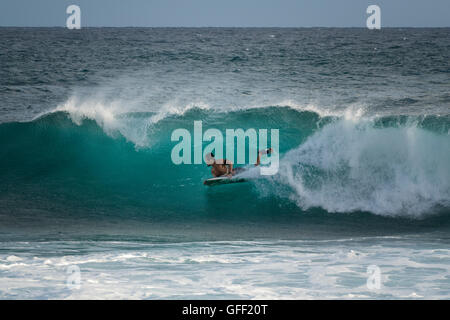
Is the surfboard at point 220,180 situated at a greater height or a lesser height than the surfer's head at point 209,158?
lesser

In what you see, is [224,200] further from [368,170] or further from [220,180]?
[368,170]

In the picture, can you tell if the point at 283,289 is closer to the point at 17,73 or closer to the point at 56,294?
the point at 56,294

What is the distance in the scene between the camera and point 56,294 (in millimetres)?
6094

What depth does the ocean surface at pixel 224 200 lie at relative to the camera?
6.72 metres

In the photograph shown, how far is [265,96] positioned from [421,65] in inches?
502

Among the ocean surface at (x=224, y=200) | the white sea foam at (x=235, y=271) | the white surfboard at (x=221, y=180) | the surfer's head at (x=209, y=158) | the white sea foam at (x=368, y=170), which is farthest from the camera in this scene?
the white surfboard at (x=221, y=180)

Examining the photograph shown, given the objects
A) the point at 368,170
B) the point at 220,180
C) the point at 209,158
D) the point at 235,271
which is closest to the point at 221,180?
the point at 220,180

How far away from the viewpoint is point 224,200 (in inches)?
455

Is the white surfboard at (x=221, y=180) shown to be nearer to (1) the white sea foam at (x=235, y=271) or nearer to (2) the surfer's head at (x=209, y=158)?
(2) the surfer's head at (x=209, y=158)

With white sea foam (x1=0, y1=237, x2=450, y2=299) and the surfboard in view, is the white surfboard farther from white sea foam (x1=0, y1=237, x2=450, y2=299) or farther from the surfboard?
white sea foam (x1=0, y1=237, x2=450, y2=299)

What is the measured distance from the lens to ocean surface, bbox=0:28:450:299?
672 centimetres

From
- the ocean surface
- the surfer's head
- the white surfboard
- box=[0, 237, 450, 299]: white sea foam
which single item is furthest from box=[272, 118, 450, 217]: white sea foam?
box=[0, 237, 450, 299]: white sea foam

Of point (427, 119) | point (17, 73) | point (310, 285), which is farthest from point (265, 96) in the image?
point (310, 285)

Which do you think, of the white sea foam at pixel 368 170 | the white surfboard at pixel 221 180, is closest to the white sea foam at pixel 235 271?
the white sea foam at pixel 368 170
